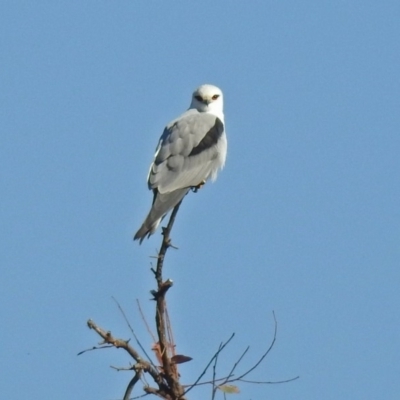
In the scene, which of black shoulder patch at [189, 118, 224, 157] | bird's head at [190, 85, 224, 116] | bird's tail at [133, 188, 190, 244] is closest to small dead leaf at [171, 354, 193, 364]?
bird's tail at [133, 188, 190, 244]

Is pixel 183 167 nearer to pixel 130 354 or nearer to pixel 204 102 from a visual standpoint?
pixel 204 102

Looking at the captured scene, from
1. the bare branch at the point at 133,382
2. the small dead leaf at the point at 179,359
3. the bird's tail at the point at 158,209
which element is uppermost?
the bird's tail at the point at 158,209

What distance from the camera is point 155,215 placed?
22.2 ft

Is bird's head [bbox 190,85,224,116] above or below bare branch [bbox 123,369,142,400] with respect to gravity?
above

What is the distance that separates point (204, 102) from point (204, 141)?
0.93 m

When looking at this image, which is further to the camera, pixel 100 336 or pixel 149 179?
pixel 149 179

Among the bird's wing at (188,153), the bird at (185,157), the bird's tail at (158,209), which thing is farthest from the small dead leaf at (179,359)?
the bird's wing at (188,153)

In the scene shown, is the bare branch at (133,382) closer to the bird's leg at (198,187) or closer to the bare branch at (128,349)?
the bare branch at (128,349)

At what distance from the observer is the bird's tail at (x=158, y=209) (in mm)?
6523

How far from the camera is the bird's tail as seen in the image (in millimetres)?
6523

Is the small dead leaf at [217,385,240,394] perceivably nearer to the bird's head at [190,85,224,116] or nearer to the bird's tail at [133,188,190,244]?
the bird's tail at [133,188,190,244]

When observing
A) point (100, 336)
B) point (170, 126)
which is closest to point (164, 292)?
point (100, 336)

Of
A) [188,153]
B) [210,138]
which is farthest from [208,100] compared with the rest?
[188,153]

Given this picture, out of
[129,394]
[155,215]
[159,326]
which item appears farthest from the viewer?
[155,215]
